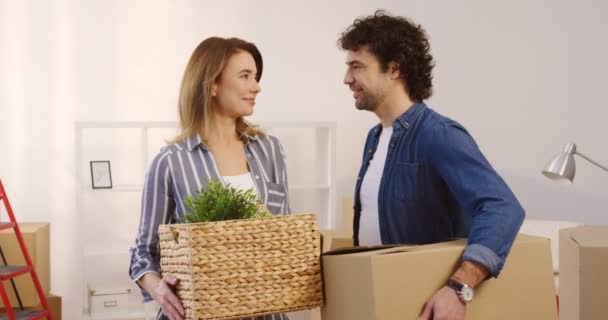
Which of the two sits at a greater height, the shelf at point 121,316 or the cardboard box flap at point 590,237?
the cardboard box flap at point 590,237

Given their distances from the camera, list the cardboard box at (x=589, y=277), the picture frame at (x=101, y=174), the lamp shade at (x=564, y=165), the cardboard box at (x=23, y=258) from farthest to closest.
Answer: the picture frame at (x=101, y=174)
the cardboard box at (x=23, y=258)
the lamp shade at (x=564, y=165)
the cardboard box at (x=589, y=277)

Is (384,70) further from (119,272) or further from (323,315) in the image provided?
(119,272)

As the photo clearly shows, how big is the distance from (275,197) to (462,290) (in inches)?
28.9

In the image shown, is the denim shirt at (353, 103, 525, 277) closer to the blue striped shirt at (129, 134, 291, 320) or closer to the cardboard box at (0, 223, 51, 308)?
the blue striped shirt at (129, 134, 291, 320)

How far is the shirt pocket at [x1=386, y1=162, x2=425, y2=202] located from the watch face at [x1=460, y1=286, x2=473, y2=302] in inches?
14.0

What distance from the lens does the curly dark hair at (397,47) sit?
2125 millimetres

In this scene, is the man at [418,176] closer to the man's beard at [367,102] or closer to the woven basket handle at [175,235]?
the man's beard at [367,102]

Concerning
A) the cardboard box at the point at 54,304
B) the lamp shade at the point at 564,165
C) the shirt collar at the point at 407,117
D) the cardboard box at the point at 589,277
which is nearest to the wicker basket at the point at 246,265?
the shirt collar at the point at 407,117

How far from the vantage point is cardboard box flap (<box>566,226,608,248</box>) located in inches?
81.5

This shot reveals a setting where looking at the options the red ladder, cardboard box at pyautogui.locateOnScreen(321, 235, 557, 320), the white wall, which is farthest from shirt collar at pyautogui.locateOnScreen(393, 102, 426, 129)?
the white wall

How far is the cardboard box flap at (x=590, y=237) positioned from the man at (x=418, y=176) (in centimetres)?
33

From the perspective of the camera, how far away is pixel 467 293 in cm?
163

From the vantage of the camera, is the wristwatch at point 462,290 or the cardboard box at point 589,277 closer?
the wristwatch at point 462,290

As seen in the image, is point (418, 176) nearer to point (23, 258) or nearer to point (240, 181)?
point (240, 181)
